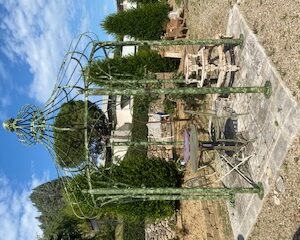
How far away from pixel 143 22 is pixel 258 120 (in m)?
16.5

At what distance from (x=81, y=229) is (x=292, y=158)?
2627 cm

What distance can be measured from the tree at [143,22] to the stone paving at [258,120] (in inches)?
511

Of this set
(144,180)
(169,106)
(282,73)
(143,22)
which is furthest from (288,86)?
(143,22)

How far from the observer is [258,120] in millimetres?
10078

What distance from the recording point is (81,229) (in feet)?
106

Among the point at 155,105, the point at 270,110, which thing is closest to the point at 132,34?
the point at 155,105

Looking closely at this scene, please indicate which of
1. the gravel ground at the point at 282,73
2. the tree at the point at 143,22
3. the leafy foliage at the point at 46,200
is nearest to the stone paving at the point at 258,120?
the gravel ground at the point at 282,73

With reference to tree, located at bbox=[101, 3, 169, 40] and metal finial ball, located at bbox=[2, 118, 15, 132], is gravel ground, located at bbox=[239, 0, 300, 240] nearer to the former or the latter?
metal finial ball, located at bbox=[2, 118, 15, 132]

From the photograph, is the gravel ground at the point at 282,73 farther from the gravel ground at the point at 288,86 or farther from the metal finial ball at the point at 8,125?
the metal finial ball at the point at 8,125

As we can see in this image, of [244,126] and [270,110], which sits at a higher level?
[244,126]

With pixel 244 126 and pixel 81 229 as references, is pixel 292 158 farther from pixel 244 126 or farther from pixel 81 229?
pixel 81 229

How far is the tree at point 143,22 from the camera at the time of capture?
82.5 feet

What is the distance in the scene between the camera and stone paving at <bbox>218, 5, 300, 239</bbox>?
8594mm

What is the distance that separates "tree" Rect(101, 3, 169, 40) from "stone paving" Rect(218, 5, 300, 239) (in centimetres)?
1298
